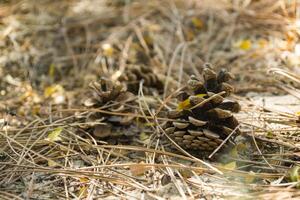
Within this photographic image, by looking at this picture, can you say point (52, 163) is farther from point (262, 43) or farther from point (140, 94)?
point (262, 43)

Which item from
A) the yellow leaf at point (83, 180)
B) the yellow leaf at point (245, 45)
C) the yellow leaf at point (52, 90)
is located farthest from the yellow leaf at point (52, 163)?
the yellow leaf at point (245, 45)

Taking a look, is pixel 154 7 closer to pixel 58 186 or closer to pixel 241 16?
pixel 241 16

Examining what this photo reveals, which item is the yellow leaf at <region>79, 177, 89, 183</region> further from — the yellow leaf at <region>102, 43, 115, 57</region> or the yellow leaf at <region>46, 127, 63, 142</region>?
the yellow leaf at <region>102, 43, 115, 57</region>

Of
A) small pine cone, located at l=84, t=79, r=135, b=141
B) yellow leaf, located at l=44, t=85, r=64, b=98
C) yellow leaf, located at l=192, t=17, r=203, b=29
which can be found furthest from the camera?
yellow leaf, located at l=192, t=17, r=203, b=29

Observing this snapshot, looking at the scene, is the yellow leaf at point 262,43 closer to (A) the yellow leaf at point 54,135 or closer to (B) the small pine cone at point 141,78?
(B) the small pine cone at point 141,78

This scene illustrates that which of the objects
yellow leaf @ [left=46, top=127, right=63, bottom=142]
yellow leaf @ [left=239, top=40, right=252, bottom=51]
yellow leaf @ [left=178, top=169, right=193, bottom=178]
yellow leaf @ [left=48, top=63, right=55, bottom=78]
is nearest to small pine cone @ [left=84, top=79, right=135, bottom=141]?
yellow leaf @ [left=46, top=127, right=63, bottom=142]

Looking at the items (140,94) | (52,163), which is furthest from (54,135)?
(140,94)
